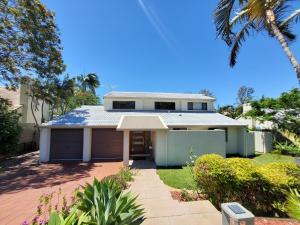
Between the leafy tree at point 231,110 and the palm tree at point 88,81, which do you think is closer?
the leafy tree at point 231,110

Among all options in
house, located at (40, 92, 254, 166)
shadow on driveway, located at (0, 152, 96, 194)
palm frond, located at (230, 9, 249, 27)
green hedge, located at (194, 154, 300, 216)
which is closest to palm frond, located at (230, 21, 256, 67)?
palm frond, located at (230, 9, 249, 27)

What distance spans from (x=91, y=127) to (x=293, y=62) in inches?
656

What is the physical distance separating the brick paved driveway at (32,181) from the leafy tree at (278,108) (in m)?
17.2

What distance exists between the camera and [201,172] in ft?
24.7

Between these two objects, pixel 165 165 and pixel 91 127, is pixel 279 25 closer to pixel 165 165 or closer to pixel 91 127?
pixel 165 165

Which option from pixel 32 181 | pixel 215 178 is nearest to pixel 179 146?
pixel 215 178

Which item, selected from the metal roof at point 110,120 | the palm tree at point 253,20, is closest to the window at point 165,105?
the metal roof at point 110,120

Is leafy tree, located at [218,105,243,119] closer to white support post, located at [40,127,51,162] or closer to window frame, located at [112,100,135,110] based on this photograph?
window frame, located at [112,100,135,110]

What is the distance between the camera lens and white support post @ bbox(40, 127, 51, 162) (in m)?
17.9

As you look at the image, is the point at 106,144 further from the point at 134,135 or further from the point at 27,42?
the point at 27,42

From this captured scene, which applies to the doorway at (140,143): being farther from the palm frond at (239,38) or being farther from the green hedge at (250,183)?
the palm frond at (239,38)

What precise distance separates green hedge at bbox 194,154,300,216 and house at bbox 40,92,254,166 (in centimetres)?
865

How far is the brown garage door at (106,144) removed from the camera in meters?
19.0

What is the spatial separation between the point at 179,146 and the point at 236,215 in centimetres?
1192
